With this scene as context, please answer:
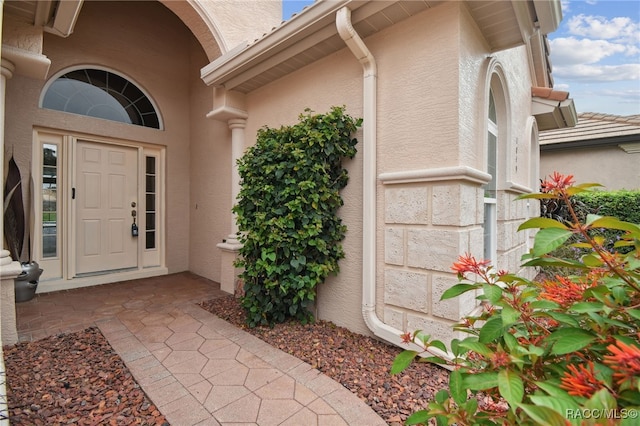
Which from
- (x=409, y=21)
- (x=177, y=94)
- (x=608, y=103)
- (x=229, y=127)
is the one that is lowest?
(x=229, y=127)

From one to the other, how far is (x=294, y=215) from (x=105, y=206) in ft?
12.8

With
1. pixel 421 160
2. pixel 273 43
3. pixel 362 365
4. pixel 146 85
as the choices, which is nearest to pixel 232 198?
pixel 273 43

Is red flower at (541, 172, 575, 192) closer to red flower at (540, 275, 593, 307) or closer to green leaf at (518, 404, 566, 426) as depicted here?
red flower at (540, 275, 593, 307)

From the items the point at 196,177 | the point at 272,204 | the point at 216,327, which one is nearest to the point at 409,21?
the point at 272,204

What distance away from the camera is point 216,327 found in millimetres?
3203

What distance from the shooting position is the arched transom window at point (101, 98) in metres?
4.57

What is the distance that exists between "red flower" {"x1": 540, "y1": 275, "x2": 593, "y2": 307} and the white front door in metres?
5.89

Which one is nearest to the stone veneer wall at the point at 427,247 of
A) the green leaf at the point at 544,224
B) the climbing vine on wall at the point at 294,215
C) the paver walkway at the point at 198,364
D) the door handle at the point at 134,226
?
the climbing vine on wall at the point at 294,215

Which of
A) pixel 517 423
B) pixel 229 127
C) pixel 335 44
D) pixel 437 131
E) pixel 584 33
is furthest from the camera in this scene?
pixel 584 33

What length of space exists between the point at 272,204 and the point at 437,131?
68.8 inches

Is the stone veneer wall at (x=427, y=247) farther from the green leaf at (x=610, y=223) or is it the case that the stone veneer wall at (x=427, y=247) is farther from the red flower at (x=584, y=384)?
the red flower at (x=584, y=384)

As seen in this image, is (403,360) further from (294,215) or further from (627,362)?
(294,215)

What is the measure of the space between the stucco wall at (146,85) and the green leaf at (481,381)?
4.80 metres

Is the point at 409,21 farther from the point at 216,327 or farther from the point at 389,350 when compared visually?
the point at 216,327
